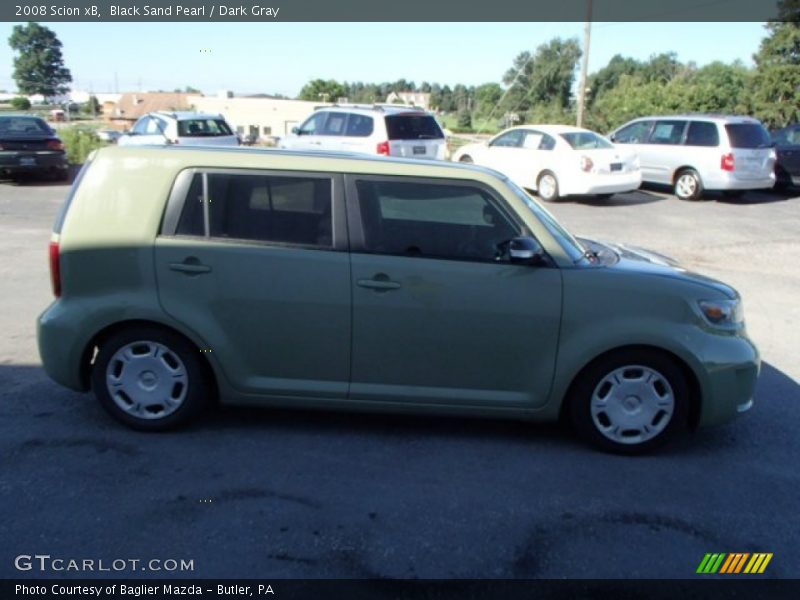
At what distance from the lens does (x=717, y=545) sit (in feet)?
10.9

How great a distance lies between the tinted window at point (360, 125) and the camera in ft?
48.4

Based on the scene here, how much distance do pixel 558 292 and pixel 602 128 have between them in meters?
40.3

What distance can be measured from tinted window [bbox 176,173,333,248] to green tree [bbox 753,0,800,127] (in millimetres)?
35622

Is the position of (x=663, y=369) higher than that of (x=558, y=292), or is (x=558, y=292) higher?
(x=558, y=292)

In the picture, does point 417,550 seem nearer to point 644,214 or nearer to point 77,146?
point 644,214

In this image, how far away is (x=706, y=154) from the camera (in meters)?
15.7

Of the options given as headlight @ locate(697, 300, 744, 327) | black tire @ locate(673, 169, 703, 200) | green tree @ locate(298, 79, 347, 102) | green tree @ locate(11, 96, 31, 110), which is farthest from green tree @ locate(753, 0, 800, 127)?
green tree @ locate(298, 79, 347, 102)

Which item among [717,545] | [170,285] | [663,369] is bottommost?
[717,545]

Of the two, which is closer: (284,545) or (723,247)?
(284,545)

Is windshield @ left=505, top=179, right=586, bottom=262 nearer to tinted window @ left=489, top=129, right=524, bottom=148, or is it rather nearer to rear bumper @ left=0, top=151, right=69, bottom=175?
tinted window @ left=489, top=129, right=524, bottom=148

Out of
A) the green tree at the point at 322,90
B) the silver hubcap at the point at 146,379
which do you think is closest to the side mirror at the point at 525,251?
the silver hubcap at the point at 146,379

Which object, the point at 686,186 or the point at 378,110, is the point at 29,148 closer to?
the point at 378,110

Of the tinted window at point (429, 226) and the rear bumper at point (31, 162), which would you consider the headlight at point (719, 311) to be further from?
the rear bumper at point (31, 162)

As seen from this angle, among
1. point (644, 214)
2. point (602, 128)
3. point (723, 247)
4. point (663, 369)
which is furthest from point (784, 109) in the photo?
point (663, 369)
